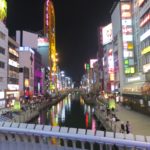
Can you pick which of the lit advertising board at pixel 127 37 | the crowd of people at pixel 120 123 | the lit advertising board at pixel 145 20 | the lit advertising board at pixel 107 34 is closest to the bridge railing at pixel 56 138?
the crowd of people at pixel 120 123

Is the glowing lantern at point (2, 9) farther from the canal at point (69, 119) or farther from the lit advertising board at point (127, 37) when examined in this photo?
the lit advertising board at point (127, 37)

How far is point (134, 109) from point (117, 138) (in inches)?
1957

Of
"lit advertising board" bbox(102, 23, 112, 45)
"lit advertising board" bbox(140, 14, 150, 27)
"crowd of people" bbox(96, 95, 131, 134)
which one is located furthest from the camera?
"lit advertising board" bbox(102, 23, 112, 45)

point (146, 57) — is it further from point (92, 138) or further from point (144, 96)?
point (92, 138)

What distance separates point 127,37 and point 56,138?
2680 inches

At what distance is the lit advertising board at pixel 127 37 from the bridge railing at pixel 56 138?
219 ft

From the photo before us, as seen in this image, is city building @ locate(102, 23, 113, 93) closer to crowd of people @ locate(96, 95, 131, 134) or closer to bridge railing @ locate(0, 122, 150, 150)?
crowd of people @ locate(96, 95, 131, 134)

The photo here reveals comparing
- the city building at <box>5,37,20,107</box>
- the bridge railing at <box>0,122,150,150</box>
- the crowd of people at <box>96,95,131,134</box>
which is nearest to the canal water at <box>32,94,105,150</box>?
the crowd of people at <box>96,95,131,134</box>

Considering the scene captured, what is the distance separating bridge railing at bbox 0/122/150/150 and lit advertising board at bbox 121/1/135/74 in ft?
Result: 219

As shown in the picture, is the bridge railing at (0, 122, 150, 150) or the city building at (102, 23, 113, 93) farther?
the city building at (102, 23, 113, 93)

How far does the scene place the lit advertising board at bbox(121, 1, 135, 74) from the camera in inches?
3438

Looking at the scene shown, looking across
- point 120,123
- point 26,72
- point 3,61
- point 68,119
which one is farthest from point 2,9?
point 120,123

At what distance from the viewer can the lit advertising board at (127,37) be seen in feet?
286

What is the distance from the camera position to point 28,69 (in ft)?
458
